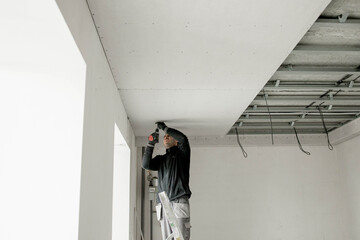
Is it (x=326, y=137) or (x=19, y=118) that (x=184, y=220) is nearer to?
(x=19, y=118)

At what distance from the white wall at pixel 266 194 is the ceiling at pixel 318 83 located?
1.51 feet

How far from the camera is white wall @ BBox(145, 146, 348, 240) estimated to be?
4.89 metres

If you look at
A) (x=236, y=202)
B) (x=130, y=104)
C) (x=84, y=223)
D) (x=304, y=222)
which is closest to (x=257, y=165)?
(x=236, y=202)

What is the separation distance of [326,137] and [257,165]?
1.16 metres

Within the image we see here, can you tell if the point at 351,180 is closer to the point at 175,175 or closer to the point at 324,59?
the point at 324,59

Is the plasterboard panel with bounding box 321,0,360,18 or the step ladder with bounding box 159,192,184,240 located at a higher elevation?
the plasterboard panel with bounding box 321,0,360,18

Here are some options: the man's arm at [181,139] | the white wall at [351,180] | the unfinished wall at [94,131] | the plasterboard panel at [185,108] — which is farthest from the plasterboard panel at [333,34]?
the white wall at [351,180]

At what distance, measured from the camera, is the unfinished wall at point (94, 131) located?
5.09 feet

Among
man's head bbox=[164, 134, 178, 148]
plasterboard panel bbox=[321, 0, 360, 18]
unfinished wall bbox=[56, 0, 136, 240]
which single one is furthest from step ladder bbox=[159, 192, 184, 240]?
plasterboard panel bbox=[321, 0, 360, 18]

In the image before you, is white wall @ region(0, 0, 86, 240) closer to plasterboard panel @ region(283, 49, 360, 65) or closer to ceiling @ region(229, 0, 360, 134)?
ceiling @ region(229, 0, 360, 134)

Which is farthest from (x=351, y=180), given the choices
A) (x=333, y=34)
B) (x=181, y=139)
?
(x=333, y=34)

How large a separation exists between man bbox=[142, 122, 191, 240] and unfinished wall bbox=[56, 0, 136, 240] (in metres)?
1.16

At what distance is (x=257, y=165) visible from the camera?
5.13 m

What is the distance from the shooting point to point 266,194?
5027 mm
